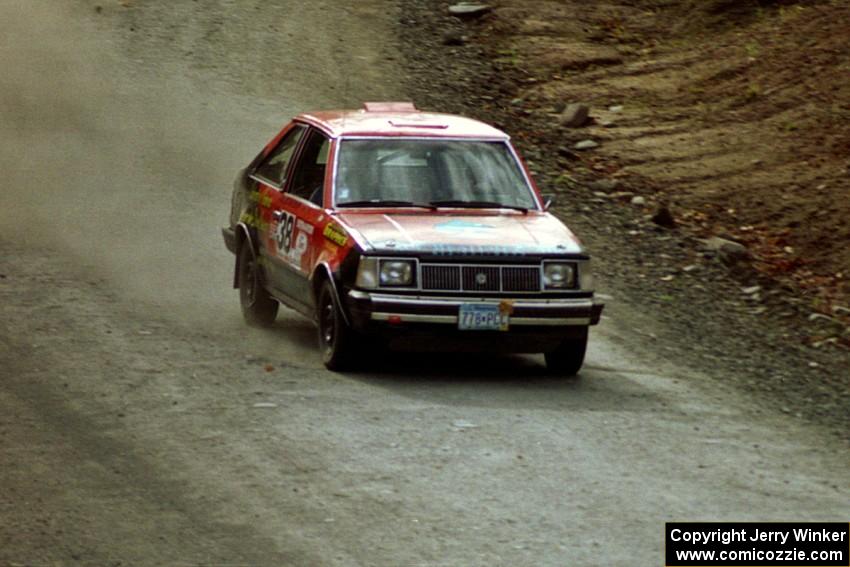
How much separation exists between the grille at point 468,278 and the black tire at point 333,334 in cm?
60

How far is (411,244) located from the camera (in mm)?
10672

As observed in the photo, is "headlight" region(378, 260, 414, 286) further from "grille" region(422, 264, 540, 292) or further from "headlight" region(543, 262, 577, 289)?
"headlight" region(543, 262, 577, 289)

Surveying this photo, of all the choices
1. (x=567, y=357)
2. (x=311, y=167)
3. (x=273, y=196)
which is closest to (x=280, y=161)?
(x=273, y=196)

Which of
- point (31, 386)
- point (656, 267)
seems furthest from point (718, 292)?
point (31, 386)

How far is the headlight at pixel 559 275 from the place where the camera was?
35.5 feet

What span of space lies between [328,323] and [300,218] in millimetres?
938

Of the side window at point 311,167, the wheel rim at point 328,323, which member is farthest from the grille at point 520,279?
the side window at point 311,167

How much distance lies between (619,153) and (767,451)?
10.0 metres

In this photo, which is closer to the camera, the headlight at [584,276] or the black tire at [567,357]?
the headlight at [584,276]

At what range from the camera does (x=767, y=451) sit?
32.0 feet

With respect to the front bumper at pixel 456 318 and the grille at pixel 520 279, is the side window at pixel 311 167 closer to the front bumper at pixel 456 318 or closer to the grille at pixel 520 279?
the front bumper at pixel 456 318

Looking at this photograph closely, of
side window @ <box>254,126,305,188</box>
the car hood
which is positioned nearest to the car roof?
side window @ <box>254,126,305,188</box>
